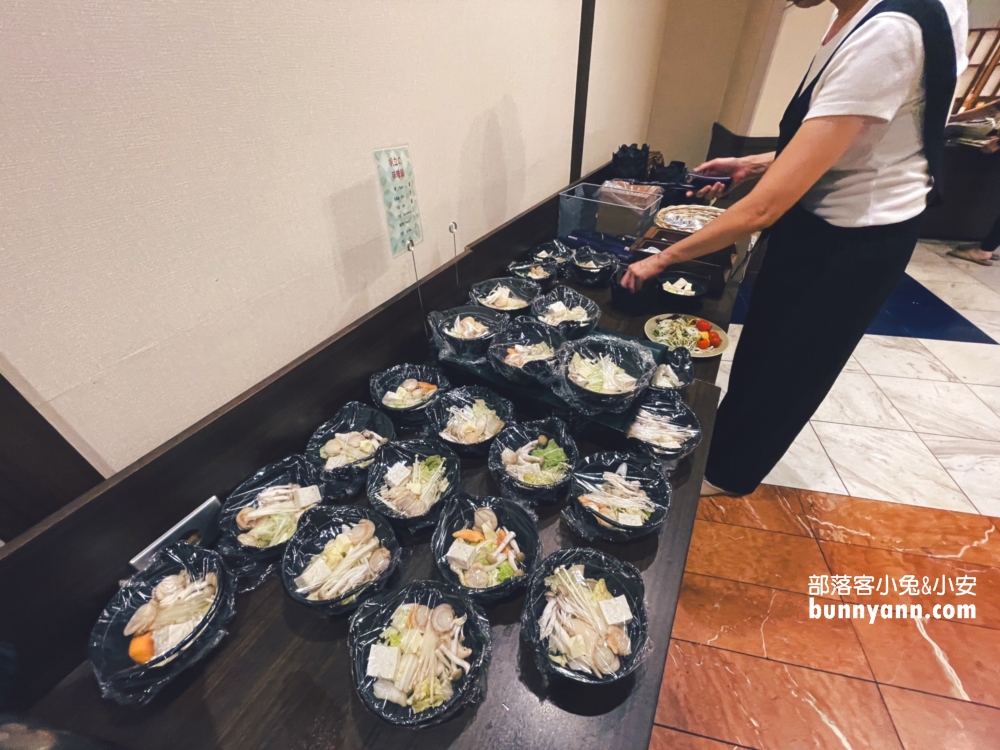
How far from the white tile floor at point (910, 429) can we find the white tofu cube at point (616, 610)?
1562mm

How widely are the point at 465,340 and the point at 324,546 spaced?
64cm

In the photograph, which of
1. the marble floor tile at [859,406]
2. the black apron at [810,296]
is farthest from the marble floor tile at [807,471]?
the black apron at [810,296]

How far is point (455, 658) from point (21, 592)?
69 cm

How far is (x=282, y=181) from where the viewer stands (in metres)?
0.92

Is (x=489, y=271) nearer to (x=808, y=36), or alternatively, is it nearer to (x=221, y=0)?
(x=221, y=0)

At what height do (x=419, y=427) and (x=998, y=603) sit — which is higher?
(x=419, y=427)

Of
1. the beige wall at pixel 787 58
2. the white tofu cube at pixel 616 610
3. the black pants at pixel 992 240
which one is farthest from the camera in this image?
the black pants at pixel 992 240

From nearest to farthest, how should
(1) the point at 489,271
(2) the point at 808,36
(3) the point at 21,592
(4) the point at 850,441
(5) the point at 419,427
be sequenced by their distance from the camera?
(3) the point at 21,592, (5) the point at 419,427, (1) the point at 489,271, (4) the point at 850,441, (2) the point at 808,36

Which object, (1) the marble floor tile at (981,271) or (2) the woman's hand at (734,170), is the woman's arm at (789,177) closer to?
(2) the woman's hand at (734,170)

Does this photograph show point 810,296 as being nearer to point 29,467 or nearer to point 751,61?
point 29,467

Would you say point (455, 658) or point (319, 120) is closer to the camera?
point (455, 658)

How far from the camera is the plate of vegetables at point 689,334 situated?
142cm

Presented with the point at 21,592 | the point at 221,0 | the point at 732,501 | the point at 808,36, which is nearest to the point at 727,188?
the point at 732,501

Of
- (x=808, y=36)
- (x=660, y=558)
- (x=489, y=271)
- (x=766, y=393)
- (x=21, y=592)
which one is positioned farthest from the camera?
(x=808, y=36)
